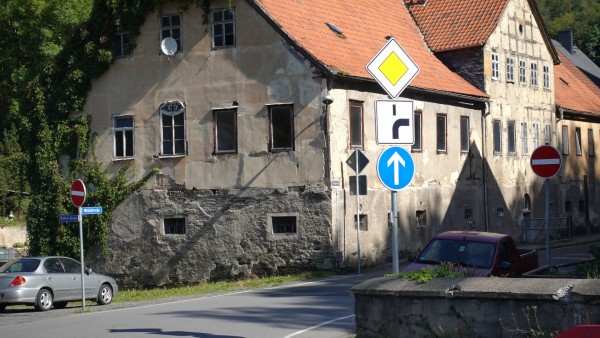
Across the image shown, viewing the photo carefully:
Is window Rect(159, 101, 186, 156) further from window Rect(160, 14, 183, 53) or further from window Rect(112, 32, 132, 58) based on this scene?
window Rect(112, 32, 132, 58)

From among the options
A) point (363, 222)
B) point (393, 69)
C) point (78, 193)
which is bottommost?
point (363, 222)

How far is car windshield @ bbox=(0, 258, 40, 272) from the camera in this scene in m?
24.6

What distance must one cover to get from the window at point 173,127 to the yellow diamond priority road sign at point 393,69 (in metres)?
20.1

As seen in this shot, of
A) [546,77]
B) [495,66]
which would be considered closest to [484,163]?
[495,66]

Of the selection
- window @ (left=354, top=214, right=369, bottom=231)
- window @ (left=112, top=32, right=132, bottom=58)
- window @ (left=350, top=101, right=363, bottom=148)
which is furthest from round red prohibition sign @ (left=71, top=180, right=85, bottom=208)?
window @ (left=112, top=32, right=132, bottom=58)

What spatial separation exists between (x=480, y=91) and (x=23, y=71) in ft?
82.0

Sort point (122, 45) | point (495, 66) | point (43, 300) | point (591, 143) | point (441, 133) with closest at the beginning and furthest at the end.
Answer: point (43, 300)
point (122, 45)
point (441, 133)
point (495, 66)
point (591, 143)

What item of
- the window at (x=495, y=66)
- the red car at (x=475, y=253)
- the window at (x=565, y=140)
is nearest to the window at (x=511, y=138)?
the window at (x=495, y=66)

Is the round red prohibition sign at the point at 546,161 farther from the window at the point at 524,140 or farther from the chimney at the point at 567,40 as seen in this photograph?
the chimney at the point at 567,40

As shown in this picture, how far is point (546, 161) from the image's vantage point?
20.2m

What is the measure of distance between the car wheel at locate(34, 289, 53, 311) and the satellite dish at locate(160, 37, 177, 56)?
10.3 m

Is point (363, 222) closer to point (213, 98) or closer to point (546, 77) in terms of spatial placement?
point (213, 98)

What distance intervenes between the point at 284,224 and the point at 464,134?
34.3 ft

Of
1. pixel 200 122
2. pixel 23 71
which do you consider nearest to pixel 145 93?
pixel 200 122
